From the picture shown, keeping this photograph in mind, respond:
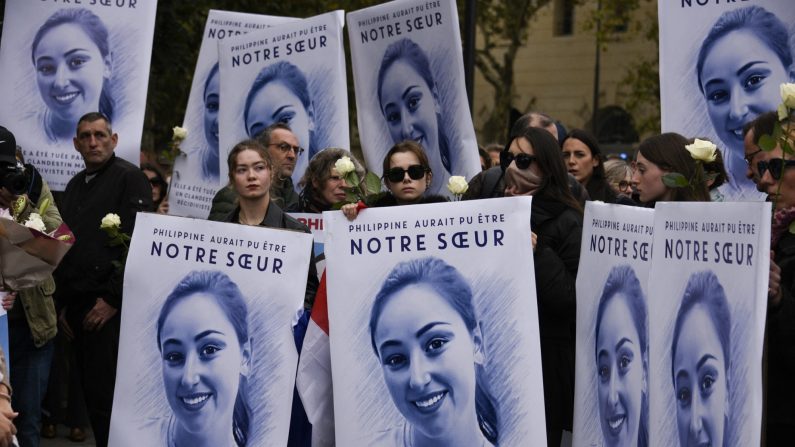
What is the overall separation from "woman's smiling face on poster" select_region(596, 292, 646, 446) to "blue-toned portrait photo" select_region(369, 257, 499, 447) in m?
0.47

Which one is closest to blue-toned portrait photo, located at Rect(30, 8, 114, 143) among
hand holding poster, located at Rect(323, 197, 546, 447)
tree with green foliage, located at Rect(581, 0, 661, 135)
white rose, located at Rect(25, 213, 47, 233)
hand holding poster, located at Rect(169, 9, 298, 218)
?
hand holding poster, located at Rect(169, 9, 298, 218)

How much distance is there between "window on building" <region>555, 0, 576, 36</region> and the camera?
4097 cm

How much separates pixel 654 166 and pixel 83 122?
12.1 ft

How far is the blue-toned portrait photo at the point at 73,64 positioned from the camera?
30.5 feet

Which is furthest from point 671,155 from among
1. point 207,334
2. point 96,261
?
point 96,261

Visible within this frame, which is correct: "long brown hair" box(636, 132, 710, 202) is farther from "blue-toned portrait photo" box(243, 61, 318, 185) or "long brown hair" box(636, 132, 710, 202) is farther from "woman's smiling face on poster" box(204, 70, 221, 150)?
"woman's smiling face on poster" box(204, 70, 221, 150)

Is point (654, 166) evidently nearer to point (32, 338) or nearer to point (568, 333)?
point (568, 333)

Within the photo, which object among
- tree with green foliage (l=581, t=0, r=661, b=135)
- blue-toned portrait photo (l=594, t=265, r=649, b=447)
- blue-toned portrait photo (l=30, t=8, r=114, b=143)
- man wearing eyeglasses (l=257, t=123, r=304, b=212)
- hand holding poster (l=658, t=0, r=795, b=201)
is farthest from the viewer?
tree with green foliage (l=581, t=0, r=661, b=135)

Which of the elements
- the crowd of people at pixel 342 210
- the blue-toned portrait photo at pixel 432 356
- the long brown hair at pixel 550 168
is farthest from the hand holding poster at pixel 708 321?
the long brown hair at pixel 550 168

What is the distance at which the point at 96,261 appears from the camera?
27.8 ft

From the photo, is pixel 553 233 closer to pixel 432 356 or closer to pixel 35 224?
pixel 432 356

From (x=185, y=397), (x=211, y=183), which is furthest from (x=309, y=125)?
(x=185, y=397)

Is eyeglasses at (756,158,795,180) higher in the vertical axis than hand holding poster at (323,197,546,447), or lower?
higher

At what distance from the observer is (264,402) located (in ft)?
21.1
